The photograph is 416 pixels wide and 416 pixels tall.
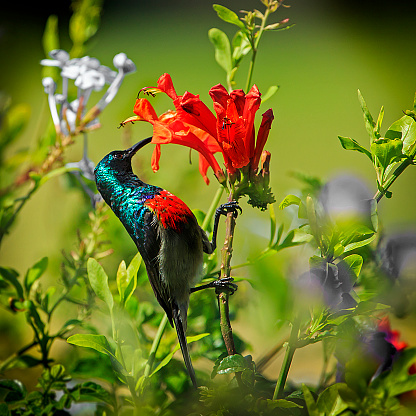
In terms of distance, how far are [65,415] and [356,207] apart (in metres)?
0.27

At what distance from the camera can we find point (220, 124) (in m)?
0.27

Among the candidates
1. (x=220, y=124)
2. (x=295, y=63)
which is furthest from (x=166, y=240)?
(x=295, y=63)

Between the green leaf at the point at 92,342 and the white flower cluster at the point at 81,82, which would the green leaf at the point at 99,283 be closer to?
the green leaf at the point at 92,342

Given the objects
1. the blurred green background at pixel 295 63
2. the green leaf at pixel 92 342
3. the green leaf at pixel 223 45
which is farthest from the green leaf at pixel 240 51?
the blurred green background at pixel 295 63

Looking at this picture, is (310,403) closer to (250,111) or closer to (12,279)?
(250,111)

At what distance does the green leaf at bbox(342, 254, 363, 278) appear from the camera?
0.87 ft

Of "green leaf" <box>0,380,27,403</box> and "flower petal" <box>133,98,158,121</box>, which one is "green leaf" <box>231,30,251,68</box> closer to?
"flower petal" <box>133,98,158,121</box>

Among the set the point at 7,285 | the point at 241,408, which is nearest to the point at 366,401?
the point at 241,408

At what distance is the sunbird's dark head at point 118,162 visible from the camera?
35 centimetres

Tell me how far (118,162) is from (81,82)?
0.07 meters

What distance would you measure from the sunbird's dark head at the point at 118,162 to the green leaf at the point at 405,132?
17cm

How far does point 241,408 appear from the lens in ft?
0.88

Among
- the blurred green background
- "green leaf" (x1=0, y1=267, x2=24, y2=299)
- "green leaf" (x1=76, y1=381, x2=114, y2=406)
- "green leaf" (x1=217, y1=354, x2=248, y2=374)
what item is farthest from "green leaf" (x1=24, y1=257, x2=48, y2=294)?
the blurred green background

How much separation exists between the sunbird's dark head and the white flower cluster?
6 cm
